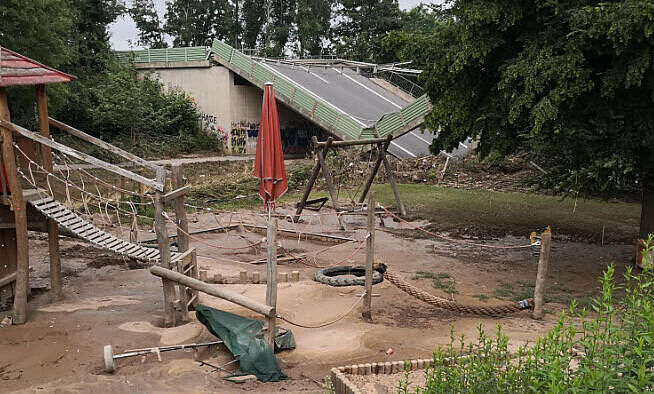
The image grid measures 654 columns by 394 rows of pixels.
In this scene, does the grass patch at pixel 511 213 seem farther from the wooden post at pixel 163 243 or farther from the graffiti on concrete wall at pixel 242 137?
the graffiti on concrete wall at pixel 242 137

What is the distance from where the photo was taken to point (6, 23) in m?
19.0

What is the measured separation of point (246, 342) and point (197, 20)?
138 ft

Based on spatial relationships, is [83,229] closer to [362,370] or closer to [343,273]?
[343,273]

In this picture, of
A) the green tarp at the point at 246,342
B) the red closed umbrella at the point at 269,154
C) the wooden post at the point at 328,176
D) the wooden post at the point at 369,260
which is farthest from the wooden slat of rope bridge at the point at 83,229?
the wooden post at the point at 328,176

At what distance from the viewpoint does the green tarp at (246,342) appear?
6727mm

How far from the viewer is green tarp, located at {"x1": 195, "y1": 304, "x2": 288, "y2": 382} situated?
6.73 metres

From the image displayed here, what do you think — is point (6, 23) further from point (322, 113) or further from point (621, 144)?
point (621, 144)

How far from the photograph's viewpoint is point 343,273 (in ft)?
35.5

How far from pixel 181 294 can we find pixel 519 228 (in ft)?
32.1

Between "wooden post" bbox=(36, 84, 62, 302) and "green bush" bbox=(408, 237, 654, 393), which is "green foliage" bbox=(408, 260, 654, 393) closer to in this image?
"green bush" bbox=(408, 237, 654, 393)

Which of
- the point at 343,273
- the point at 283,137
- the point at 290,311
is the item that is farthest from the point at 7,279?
the point at 283,137

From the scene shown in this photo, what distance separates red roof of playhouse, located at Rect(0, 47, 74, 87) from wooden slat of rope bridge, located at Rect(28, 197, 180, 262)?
1731 millimetres

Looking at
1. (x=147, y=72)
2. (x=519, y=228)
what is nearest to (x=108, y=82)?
(x=147, y=72)

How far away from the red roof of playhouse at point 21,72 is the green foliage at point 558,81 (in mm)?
6648
